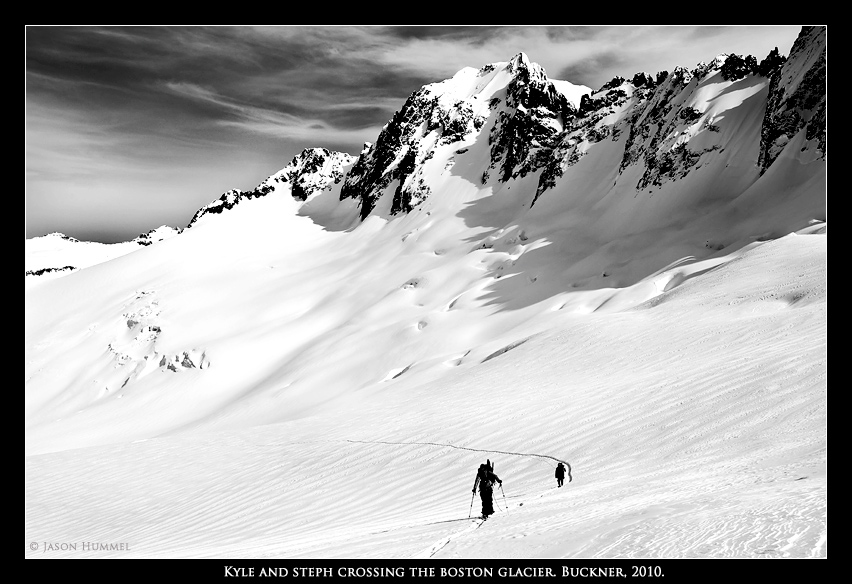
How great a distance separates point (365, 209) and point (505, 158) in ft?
85.7

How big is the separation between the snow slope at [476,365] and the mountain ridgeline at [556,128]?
0.77 metres

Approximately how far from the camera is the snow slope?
1165 cm

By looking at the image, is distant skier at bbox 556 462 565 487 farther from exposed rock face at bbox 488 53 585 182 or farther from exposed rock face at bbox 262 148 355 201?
exposed rock face at bbox 262 148 355 201

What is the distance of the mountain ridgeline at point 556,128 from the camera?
192 feet

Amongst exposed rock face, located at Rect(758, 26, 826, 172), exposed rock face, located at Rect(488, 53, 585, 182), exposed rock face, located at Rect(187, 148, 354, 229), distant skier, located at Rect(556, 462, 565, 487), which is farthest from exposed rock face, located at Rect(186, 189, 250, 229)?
distant skier, located at Rect(556, 462, 565, 487)

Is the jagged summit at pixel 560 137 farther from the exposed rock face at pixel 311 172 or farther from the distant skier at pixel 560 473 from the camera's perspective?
the distant skier at pixel 560 473

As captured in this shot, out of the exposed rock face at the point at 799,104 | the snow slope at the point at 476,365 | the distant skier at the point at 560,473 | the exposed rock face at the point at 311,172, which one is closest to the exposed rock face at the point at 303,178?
the exposed rock face at the point at 311,172

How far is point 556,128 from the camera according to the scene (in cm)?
10431

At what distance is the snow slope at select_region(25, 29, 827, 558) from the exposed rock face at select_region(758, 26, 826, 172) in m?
1.89

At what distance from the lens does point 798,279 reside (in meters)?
29.4

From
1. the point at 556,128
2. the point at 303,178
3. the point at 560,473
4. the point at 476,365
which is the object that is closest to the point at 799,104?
the point at 476,365

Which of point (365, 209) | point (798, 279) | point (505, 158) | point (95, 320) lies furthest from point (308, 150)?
point (798, 279)

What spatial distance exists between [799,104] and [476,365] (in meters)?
42.3
